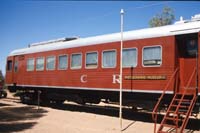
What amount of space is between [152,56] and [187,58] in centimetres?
142

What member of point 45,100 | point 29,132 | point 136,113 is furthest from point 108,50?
point 45,100

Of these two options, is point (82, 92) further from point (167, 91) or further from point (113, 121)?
point (167, 91)

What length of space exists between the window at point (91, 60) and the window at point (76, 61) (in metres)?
0.61

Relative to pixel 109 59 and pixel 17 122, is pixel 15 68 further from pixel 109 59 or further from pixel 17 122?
pixel 109 59

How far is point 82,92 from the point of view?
16.3 metres

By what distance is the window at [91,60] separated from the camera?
49.2 feet

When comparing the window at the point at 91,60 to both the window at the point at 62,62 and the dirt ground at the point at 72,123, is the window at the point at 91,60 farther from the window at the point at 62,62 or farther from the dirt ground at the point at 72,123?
the dirt ground at the point at 72,123

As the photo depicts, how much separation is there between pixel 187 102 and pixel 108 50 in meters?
4.58

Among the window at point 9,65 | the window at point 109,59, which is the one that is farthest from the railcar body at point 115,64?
the window at point 9,65

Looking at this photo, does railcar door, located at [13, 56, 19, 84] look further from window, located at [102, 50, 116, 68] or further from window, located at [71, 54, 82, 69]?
window, located at [102, 50, 116, 68]

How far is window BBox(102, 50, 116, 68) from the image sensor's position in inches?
556

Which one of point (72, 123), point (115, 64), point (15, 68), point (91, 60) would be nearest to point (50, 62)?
point (91, 60)

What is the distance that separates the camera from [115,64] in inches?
552

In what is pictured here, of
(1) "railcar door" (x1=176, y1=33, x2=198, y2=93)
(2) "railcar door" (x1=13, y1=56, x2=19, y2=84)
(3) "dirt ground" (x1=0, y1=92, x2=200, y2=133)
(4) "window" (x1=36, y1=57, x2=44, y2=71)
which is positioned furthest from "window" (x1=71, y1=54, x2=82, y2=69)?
(2) "railcar door" (x1=13, y1=56, x2=19, y2=84)
